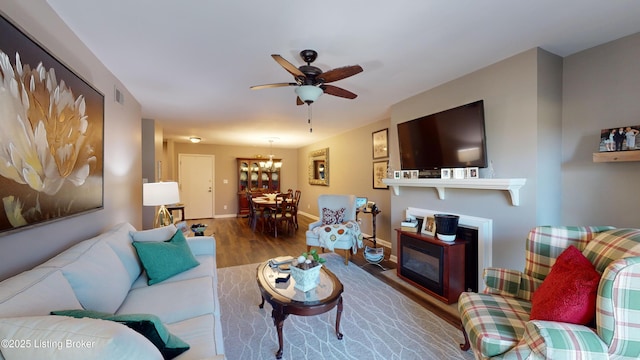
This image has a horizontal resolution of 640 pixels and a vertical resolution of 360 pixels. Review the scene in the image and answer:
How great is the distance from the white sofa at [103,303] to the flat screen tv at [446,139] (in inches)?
103

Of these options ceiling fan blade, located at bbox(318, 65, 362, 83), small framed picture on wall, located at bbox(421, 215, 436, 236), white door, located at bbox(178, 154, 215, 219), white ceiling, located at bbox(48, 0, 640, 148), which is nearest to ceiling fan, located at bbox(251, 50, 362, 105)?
ceiling fan blade, located at bbox(318, 65, 362, 83)

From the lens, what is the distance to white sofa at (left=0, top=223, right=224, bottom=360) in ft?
2.19

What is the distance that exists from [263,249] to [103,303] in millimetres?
3134

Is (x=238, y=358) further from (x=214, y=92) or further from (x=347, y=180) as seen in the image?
(x=347, y=180)

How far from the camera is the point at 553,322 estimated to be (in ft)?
3.97

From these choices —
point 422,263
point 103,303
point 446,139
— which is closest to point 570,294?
point 422,263

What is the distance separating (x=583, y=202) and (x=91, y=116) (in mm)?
4209

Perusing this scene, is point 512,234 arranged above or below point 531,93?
→ below

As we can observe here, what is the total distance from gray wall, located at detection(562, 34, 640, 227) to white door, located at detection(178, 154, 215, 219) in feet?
25.5

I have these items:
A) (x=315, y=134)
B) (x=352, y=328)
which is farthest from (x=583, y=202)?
(x=315, y=134)

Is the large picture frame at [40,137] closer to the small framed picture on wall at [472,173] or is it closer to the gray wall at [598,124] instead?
the small framed picture on wall at [472,173]

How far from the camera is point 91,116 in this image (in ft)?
6.68

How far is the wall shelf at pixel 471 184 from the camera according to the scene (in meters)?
2.22

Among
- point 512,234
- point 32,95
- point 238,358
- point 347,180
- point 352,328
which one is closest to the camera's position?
point 32,95
